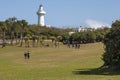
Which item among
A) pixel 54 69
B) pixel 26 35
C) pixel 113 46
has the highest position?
pixel 26 35

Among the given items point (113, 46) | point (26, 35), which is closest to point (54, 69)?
point (113, 46)

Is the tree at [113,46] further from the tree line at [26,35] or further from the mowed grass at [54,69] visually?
the tree line at [26,35]

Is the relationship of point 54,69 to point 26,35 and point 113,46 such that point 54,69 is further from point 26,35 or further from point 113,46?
point 26,35

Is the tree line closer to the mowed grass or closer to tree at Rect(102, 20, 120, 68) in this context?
the mowed grass

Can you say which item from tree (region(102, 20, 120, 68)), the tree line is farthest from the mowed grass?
the tree line

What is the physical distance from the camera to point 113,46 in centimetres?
3803

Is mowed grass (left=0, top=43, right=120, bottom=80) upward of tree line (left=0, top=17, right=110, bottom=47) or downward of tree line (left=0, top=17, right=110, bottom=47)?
downward

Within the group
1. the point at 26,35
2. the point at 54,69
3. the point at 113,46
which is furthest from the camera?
the point at 26,35

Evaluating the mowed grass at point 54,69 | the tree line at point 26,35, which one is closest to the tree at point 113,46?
the mowed grass at point 54,69

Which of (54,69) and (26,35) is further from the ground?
(26,35)

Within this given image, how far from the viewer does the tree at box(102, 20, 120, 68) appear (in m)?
38.0

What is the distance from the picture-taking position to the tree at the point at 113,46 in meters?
38.0

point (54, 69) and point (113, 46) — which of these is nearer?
point (113, 46)

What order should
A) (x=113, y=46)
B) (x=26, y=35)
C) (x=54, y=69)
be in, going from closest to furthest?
(x=113, y=46)
(x=54, y=69)
(x=26, y=35)
